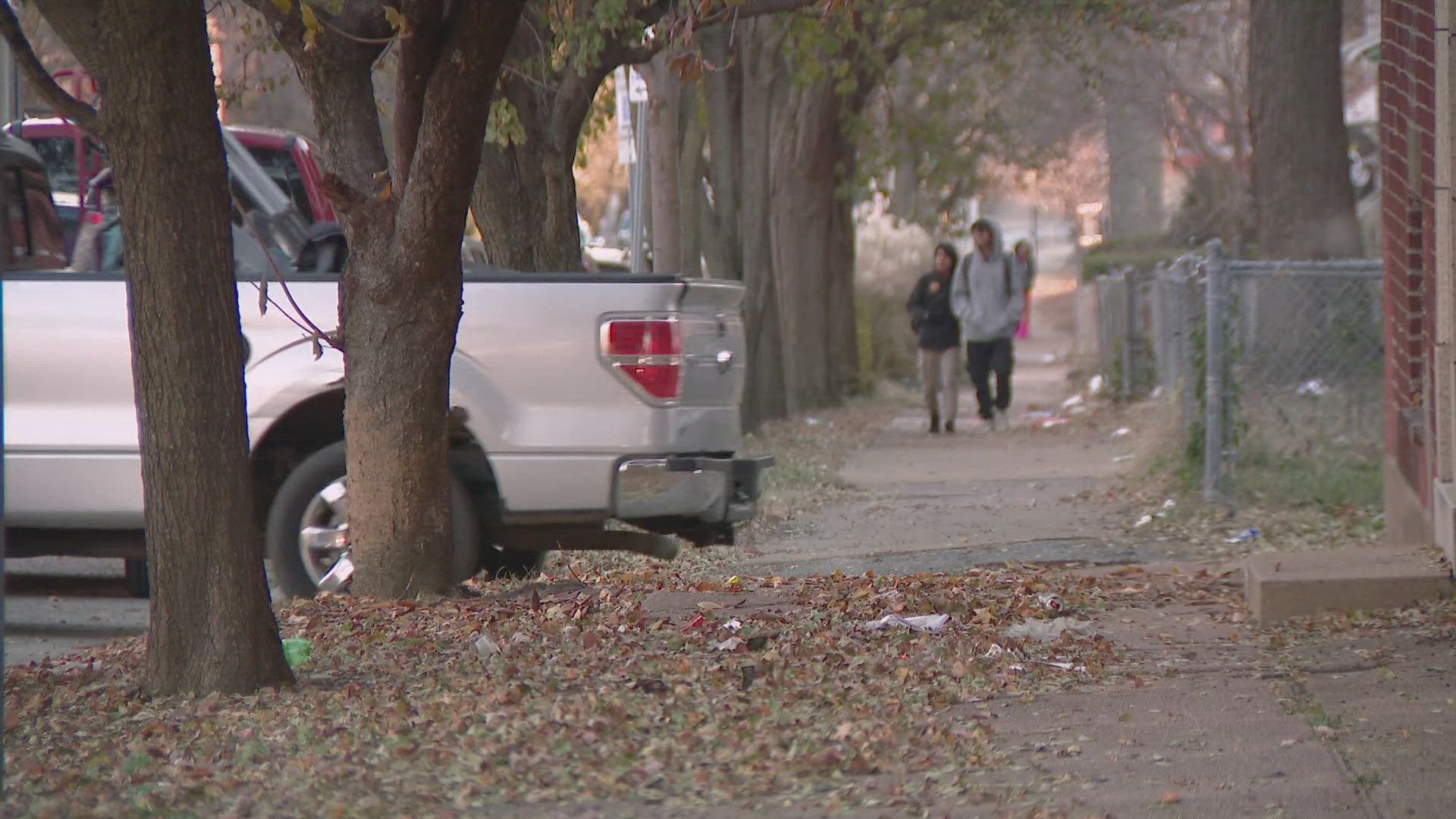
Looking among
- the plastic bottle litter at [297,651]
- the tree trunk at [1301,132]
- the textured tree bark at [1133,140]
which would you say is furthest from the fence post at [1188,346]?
the textured tree bark at [1133,140]

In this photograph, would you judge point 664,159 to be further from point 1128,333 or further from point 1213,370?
point 1128,333

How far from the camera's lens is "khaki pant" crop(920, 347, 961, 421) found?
17281mm

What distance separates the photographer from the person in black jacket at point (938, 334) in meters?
17.3

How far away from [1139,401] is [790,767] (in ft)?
49.2

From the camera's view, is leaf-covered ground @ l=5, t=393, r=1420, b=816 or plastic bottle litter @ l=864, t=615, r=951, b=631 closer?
leaf-covered ground @ l=5, t=393, r=1420, b=816

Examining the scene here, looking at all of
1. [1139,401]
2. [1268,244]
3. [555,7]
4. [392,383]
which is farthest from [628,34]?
[1139,401]

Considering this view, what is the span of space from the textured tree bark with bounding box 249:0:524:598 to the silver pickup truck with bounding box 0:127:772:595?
47cm

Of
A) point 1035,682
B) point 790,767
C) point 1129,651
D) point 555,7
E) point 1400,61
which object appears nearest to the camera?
point 790,767

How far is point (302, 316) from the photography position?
22.5 ft

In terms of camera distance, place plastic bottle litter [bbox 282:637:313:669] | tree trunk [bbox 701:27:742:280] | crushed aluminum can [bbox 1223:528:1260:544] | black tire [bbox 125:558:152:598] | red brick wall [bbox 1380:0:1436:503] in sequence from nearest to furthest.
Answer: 1. plastic bottle litter [bbox 282:637:313:669]
2. red brick wall [bbox 1380:0:1436:503]
3. black tire [bbox 125:558:152:598]
4. crushed aluminum can [bbox 1223:528:1260:544]
5. tree trunk [bbox 701:27:742:280]

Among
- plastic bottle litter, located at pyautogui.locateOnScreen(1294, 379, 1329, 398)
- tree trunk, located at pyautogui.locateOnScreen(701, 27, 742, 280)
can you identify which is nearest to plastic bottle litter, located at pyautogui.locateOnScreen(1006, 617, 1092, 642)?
plastic bottle litter, located at pyautogui.locateOnScreen(1294, 379, 1329, 398)

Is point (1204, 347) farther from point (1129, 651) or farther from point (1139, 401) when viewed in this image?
point (1139, 401)

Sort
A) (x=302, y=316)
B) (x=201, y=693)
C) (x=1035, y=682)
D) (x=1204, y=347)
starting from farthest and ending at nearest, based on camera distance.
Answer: (x=1204, y=347) < (x=302, y=316) < (x=1035, y=682) < (x=201, y=693)

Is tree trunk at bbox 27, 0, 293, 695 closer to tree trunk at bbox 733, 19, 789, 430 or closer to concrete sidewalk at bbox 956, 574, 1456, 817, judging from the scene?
concrete sidewalk at bbox 956, 574, 1456, 817
